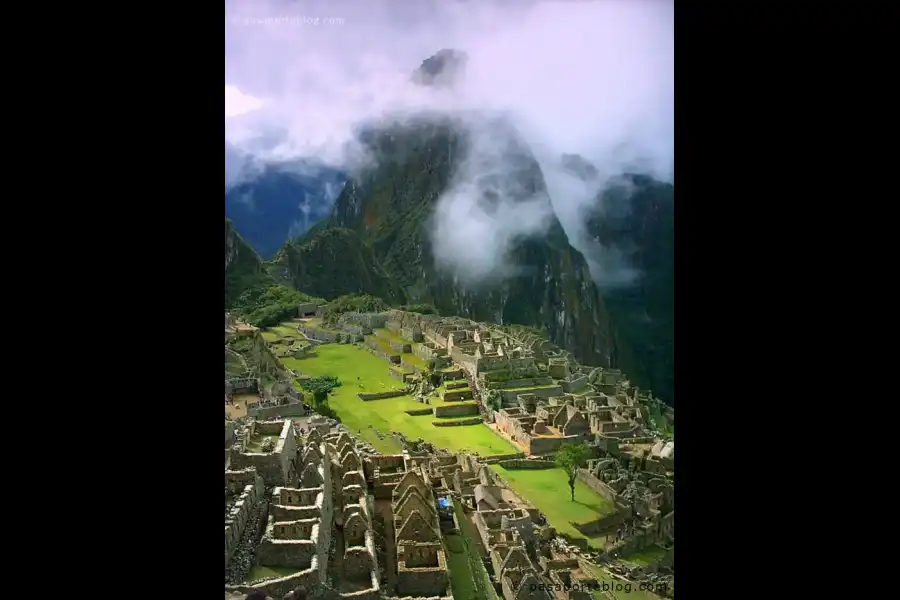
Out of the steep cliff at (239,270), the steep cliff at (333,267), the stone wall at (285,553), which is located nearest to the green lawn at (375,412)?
the steep cliff at (333,267)

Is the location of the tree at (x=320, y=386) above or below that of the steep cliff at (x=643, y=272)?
below

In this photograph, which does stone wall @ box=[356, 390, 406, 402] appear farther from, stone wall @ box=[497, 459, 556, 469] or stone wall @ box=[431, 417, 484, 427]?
stone wall @ box=[497, 459, 556, 469]

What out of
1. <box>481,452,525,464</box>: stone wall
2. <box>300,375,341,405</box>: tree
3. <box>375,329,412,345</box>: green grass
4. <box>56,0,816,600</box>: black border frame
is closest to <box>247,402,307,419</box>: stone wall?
<box>300,375,341,405</box>: tree

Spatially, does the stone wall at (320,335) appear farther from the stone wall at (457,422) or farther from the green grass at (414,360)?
the stone wall at (457,422)

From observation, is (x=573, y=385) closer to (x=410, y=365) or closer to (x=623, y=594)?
(x=410, y=365)

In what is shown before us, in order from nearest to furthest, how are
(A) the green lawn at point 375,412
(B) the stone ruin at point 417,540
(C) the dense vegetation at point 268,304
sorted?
(B) the stone ruin at point 417,540 < (C) the dense vegetation at point 268,304 < (A) the green lawn at point 375,412

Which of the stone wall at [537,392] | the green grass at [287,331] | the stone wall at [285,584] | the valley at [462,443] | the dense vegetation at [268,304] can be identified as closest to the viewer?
the stone wall at [285,584]

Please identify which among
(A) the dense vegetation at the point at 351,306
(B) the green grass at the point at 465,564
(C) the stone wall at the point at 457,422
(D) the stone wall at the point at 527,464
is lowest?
(B) the green grass at the point at 465,564
